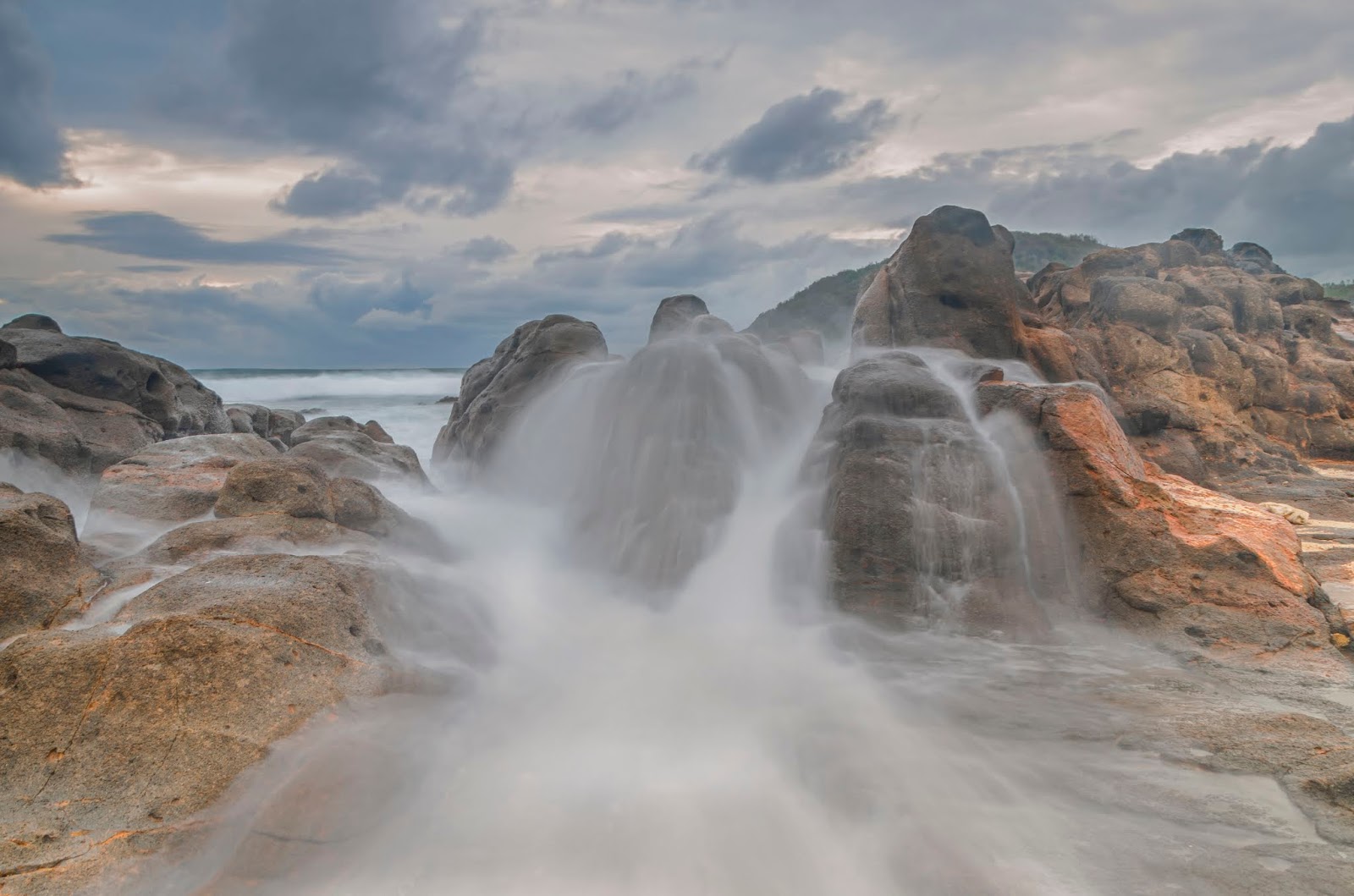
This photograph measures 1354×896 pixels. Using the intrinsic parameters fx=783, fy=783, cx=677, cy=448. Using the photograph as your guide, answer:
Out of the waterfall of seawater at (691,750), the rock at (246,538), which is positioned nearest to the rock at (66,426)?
the rock at (246,538)

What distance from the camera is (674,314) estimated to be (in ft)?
60.0

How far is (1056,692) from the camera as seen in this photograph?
6719 millimetres

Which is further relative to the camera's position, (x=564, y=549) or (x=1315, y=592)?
(x=564, y=549)

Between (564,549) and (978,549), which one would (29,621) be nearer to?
(564,549)

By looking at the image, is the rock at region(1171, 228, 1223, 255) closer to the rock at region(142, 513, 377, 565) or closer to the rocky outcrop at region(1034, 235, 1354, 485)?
the rocky outcrop at region(1034, 235, 1354, 485)

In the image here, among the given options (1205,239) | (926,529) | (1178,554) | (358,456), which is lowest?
(1178,554)

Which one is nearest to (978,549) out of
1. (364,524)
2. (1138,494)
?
(1138,494)

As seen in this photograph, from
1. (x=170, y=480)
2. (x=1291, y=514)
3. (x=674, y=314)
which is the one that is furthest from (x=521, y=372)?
(x=1291, y=514)

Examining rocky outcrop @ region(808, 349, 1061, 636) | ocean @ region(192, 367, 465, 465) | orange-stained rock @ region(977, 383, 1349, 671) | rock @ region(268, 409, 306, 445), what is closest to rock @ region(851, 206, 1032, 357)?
orange-stained rock @ region(977, 383, 1349, 671)

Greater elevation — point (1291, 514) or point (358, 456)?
point (358, 456)

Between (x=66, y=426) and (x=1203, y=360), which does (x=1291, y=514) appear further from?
(x=66, y=426)

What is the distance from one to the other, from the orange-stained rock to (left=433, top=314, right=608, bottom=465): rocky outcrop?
414 inches

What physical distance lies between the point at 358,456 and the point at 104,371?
181 inches

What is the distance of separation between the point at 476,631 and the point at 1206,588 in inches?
288
